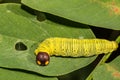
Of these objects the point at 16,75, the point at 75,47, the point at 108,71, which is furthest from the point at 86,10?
the point at 16,75

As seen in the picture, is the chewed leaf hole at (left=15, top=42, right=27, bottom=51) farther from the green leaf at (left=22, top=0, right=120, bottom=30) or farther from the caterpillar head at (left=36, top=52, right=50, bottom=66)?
the green leaf at (left=22, top=0, right=120, bottom=30)

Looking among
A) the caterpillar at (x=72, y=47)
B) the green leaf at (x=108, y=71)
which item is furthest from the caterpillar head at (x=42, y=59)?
the green leaf at (x=108, y=71)

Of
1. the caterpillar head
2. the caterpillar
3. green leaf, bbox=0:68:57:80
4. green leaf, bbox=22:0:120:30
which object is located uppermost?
green leaf, bbox=22:0:120:30

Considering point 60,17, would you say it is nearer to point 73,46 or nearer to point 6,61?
point 73,46

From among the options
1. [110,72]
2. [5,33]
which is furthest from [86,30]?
[5,33]

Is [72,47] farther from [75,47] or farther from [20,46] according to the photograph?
[20,46]

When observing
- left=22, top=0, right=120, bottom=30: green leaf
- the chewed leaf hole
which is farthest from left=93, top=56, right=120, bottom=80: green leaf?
the chewed leaf hole

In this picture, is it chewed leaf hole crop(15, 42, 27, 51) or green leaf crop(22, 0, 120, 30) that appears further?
chewed leaf hole crop(15, 42, 27, 51)
